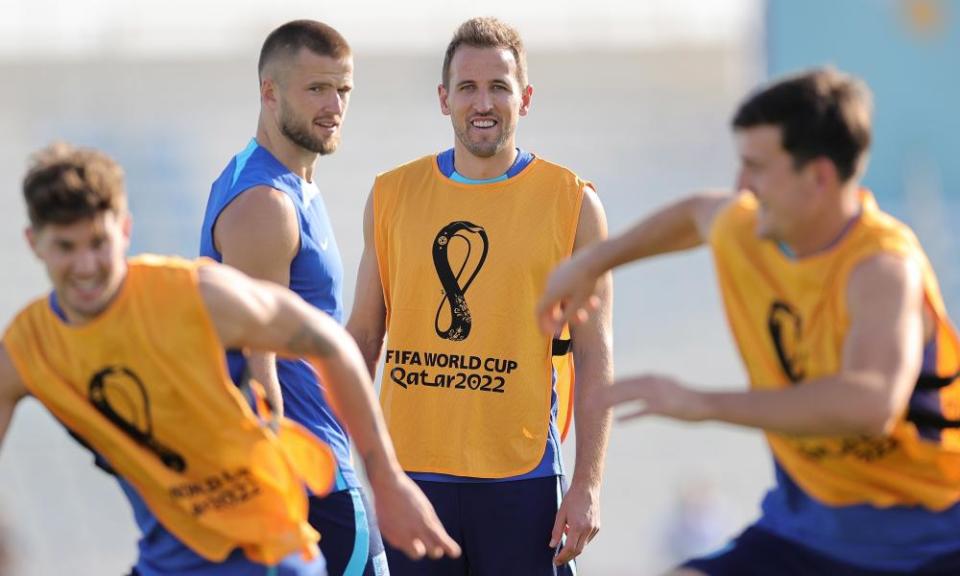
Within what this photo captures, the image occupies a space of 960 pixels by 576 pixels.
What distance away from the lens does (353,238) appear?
71.9 ft

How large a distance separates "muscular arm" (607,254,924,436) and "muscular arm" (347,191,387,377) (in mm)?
2204

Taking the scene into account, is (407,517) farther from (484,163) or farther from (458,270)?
(484,163)

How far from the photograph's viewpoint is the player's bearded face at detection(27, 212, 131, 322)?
13.6ft

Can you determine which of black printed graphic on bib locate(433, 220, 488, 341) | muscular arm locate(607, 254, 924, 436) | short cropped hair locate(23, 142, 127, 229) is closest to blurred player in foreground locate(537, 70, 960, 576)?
muscular arm locate(607, 254, 924, 436)

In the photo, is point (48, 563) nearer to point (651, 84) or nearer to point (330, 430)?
point (330, 430)

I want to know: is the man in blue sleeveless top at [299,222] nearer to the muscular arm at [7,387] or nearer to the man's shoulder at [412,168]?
the man's shoulder at [412,168]

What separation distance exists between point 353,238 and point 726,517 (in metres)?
7.56

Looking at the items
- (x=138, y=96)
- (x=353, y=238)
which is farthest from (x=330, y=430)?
(x=138, y=96)

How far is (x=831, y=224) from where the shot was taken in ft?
14.0

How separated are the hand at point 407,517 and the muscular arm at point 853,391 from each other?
801 mm

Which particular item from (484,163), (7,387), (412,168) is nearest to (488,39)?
(484,163)

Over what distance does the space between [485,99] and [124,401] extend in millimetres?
2177

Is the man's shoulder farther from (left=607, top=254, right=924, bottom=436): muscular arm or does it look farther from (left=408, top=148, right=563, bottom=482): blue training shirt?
(left=607, top=254, right=924, bottom=436): muscular arm

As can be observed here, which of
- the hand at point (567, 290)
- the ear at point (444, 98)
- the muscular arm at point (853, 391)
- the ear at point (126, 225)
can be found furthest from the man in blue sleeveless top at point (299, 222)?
the muscular arm at point (853, 391)
